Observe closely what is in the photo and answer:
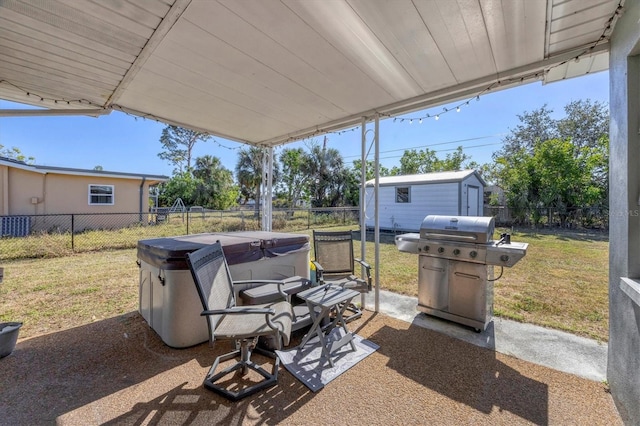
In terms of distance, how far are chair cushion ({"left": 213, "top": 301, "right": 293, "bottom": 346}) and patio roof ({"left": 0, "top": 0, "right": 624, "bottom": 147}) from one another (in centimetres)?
216

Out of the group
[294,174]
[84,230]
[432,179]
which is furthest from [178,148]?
[432,179]

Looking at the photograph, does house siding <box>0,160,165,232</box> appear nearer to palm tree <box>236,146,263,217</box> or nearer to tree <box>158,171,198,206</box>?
palm tree <box>236,146,263,217</box>

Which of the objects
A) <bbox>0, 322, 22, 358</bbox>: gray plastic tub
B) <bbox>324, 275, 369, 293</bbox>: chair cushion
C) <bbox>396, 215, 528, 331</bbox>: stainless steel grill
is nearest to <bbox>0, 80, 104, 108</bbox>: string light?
<bbox>0, 322, 22, 358</bbox>: gray plastic tub

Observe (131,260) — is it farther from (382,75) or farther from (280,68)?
(382,75)

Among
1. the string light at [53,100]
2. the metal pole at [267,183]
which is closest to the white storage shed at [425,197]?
the metal pole at [267,183]

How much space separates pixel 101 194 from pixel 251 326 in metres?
11.8

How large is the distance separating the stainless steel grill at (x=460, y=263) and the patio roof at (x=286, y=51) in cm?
151

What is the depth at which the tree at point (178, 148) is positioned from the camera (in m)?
24.7

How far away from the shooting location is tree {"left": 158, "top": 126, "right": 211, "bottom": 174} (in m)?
24.7

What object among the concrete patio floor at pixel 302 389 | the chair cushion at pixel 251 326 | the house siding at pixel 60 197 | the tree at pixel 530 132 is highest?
the tree at pixel 530 132

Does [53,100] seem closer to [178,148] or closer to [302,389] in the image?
[302,389]

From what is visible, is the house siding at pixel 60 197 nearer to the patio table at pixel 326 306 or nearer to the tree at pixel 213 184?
the patio table at pixel 326 306

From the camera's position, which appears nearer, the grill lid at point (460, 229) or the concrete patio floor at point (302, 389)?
the concrete patio floor at point (302, 389)

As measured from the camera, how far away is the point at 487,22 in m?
1.92
